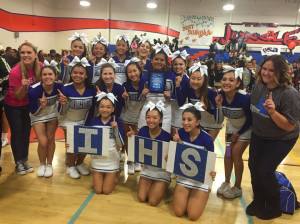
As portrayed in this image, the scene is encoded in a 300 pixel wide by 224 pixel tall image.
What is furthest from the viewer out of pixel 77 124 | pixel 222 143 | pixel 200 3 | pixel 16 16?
pixel 200 3

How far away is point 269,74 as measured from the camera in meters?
2.53

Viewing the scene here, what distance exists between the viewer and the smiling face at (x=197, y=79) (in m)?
3.04

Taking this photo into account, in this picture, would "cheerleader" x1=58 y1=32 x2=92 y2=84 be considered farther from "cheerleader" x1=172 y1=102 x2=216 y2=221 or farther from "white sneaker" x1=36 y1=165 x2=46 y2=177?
"cheerleader" x1=172 y1=102 x2=216 y2=221

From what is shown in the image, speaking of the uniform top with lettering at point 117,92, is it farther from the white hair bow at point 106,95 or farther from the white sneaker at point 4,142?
the white sneaker at point 4,142

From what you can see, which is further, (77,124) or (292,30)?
(292,30)

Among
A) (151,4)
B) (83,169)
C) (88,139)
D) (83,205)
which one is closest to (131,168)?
(83,169)

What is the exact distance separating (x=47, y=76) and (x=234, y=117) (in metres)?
1.91

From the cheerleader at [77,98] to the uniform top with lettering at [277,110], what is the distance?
5.37 ft

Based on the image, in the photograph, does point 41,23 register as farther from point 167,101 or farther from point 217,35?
point 167,101

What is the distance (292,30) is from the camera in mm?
10531

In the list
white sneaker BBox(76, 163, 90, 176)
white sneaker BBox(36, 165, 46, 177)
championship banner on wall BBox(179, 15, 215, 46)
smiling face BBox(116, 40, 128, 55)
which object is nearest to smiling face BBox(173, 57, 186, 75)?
smiling face BBox(116, 40, 128, 55)

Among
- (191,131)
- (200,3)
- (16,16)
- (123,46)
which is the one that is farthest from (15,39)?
(191,131)

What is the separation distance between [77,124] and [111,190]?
2.55ft

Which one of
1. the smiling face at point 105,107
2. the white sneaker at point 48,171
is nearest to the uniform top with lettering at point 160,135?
the smiling face at point 105,107
